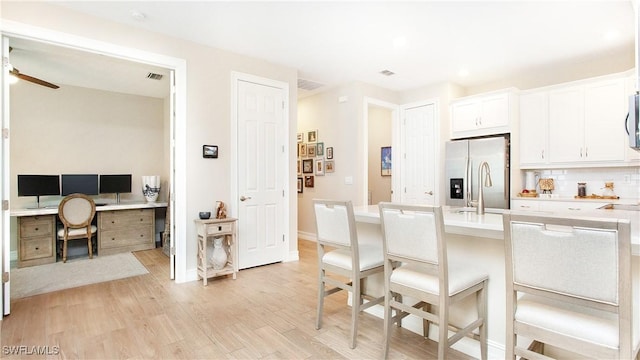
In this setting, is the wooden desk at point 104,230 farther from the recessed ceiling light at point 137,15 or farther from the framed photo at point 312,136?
the recessed ceiling light at point 137,15

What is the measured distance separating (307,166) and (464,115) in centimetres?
283

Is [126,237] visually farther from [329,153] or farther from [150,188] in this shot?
[329,153]

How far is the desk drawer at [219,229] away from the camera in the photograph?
348 cm

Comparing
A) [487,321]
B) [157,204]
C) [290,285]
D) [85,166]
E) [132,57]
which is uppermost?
[132,57]

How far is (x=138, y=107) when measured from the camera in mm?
5773

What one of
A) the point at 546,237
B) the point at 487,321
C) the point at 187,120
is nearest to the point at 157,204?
the point at 187,120

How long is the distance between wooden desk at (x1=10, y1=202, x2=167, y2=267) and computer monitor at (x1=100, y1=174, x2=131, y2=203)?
42 centimetres

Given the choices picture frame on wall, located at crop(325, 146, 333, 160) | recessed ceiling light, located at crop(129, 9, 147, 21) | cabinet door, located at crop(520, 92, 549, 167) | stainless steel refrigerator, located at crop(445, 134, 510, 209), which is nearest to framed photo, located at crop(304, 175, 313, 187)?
picture frame on wall, located at crop(325, 146, 333, 160)

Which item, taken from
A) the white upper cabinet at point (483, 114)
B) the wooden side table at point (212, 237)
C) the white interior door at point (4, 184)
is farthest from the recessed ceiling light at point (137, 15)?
the white upper cabinet at point (483, 114)


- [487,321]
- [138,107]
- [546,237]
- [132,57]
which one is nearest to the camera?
[546,237]

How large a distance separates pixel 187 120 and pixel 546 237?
3.48 m

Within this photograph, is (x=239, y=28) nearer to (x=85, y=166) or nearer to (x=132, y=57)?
(x=132, y=57)

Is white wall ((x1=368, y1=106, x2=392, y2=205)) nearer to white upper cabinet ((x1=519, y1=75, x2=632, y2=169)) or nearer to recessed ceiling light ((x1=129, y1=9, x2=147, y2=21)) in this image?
white upper cabinet ((x1=519, y1=75, x2=632, y2=169))

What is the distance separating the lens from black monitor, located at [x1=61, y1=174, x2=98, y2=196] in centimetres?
490
